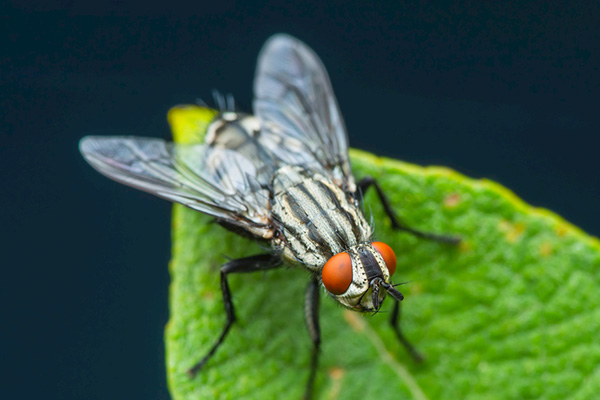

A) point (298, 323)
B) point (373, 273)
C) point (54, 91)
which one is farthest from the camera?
point (54, 91)

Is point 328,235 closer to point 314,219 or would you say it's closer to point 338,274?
point 314,219

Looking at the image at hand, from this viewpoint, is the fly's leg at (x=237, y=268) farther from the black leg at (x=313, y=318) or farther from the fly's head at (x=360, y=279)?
the fly's head at (x=360, y=279)

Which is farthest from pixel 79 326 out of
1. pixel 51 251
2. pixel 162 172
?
pixel 162 172

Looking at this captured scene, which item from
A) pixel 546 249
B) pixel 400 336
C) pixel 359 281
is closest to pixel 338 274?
pixel 359 281

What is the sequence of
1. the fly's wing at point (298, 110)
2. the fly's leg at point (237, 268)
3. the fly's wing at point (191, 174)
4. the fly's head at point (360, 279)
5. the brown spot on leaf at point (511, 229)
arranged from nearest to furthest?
1. the fly's head at point (360, 279)
2. the brown spot on leaf at point (511, 229)
3. the fly's leg at point (237, 268)
4. the fly's wing at point (191, 174)
5. the fly's wing at point (298, 110)

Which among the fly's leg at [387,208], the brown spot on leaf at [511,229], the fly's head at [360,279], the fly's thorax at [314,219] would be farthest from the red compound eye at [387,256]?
the brown spot on leaf at [511,229]

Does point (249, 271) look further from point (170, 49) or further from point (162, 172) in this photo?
point (170, 49)
